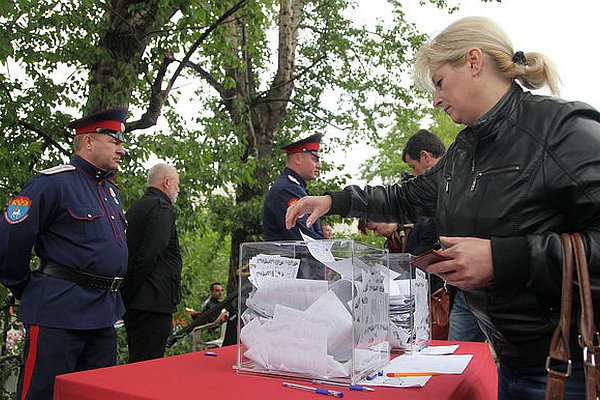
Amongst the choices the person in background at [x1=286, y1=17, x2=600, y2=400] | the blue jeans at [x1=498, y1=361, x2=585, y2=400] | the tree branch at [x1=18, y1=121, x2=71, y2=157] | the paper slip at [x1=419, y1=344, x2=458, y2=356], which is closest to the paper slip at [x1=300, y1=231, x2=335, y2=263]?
the person in background at [x1=286, y1=17, x2=600, y2=400]

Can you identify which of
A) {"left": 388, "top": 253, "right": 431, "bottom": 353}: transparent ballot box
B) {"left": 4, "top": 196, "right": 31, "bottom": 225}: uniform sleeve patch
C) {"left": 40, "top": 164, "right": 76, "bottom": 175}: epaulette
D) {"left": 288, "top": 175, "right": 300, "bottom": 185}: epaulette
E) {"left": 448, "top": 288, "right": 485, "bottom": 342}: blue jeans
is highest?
{"left": 288, "top": 175, "right": 300, "bottom": 185}: epaulette

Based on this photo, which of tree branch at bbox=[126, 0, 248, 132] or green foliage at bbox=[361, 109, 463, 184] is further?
green foliage at bbox=[361, 109, 463, 184]

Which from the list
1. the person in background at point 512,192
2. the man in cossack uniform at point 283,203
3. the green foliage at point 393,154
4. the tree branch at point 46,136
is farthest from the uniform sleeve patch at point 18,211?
the green foliage at point 393,154

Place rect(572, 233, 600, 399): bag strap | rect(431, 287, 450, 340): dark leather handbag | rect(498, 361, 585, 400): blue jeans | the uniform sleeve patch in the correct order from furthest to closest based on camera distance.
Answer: rect(431, 287, 450, 340): dark leather handbag → the uniform sleeve patch → rect(498, 361, 585, 400): blue jeans → rect(572, 233, 600, 399): bag strap

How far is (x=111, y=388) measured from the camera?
4.93 ft

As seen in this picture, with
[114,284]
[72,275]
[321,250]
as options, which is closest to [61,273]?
[72,275]

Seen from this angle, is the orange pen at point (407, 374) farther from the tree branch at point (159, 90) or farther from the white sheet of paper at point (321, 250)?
the tree branch at point (159, 90)

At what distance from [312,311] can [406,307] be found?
0.76m

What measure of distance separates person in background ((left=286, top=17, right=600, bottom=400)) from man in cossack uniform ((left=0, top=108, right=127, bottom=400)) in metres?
2.09

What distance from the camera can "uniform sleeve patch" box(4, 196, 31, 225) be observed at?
296cm

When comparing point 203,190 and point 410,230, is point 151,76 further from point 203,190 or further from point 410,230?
point 410,230

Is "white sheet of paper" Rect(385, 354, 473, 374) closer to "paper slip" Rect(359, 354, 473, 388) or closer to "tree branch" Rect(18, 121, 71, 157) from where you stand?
"paper slip" Rect(359, 354, 473, 388)

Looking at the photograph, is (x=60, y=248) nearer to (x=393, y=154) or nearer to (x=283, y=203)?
(x=283, y=203)

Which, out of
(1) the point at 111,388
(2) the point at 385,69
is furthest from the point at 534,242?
(2) the point at 385,69
